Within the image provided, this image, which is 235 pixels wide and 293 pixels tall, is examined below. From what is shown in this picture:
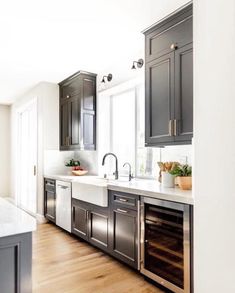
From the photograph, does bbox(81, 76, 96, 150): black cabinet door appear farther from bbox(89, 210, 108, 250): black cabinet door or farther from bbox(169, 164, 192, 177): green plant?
bbox(169, 164, 192, 177): green plant

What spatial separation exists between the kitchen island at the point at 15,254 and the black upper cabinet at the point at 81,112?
305cm

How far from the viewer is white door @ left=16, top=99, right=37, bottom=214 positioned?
5469 millimetres

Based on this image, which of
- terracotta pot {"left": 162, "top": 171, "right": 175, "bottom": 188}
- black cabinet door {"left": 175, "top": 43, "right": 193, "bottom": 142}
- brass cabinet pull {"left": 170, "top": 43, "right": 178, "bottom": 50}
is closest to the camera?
black cabinet door {"left": 175, "top": 43, "right": 193, "bottom": 142}

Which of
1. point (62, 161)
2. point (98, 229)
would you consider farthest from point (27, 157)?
point (98, 229)

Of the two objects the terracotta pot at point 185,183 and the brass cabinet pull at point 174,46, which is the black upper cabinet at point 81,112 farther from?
the terracotta pot at point 185,183

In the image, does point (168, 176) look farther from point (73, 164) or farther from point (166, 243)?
point (73, 164)

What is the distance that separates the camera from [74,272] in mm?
2646

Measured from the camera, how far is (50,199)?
4.45 m

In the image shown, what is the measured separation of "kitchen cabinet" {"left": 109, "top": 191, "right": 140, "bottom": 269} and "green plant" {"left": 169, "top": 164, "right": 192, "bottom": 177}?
47 cm

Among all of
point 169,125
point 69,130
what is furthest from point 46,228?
point 169,125

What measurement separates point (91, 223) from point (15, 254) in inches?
85.5

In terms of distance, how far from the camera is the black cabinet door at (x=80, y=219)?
3.39 meters

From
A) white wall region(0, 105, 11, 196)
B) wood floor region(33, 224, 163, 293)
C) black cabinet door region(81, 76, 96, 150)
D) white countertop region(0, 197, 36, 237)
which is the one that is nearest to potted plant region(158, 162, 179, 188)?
wood floor region(33, 224, 163, 293)

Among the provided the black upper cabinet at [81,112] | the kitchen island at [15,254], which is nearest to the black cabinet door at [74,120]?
the black upper cabinet at [81,112]
